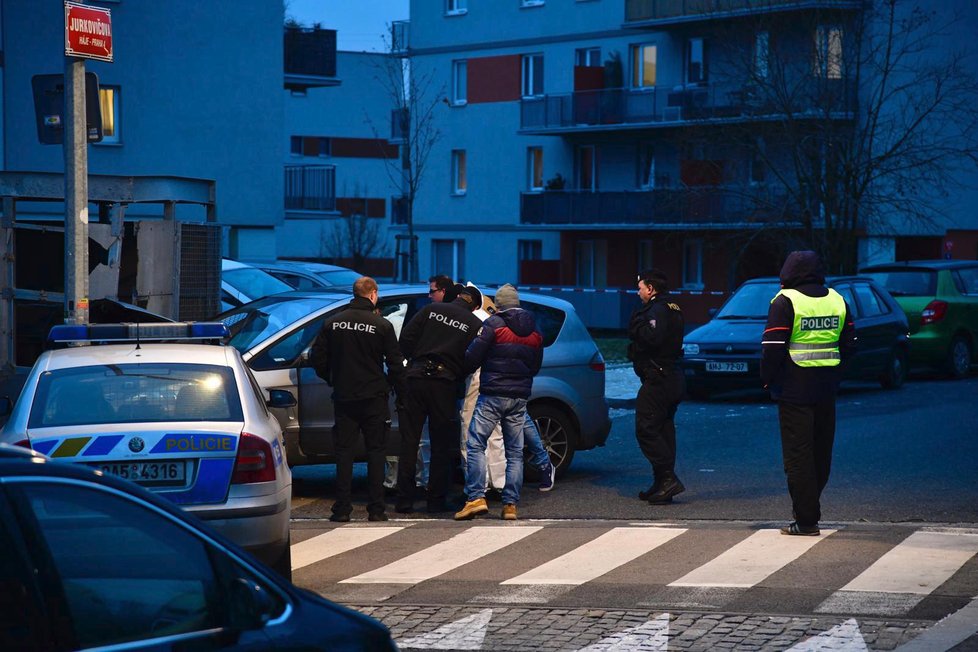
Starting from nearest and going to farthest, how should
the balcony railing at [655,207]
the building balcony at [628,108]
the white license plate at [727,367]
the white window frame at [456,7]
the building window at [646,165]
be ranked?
the white license plate at [727,367] → the balcony railing at [655,207] → the building balcony at [628,108] → the building window at [646,165] → the white window frame at [456,7]

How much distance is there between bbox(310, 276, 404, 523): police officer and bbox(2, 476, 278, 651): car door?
6.79 metres

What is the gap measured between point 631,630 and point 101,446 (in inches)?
113

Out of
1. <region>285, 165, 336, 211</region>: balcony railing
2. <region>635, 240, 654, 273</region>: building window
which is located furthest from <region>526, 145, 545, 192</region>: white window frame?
<region>285, 165, 336, 211</region>: balcony railing

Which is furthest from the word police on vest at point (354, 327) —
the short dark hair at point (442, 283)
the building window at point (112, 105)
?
the building window at point (112, 105)

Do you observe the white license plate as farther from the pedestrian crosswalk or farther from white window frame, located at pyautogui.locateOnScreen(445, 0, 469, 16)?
white window frame, located at pyautogui.locateOnScreen(445, 0, 469, 16)

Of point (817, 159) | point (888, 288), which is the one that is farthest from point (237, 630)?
point (817, 159)

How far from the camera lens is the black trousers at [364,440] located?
10672 mm

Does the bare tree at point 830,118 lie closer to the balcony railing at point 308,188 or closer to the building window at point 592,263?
the building window at point 592,263

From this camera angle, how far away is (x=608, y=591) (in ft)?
26.6

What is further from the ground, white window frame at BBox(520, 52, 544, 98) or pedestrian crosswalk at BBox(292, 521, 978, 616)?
white window frame at BBox(520, 52, 544, 98)

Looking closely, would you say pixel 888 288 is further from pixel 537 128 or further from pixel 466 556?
pixel 537 128

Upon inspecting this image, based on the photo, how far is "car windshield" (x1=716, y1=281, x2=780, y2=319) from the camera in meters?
20.5

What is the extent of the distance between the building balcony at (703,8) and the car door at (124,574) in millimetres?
32848

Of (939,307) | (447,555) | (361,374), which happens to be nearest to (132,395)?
(447,555)
